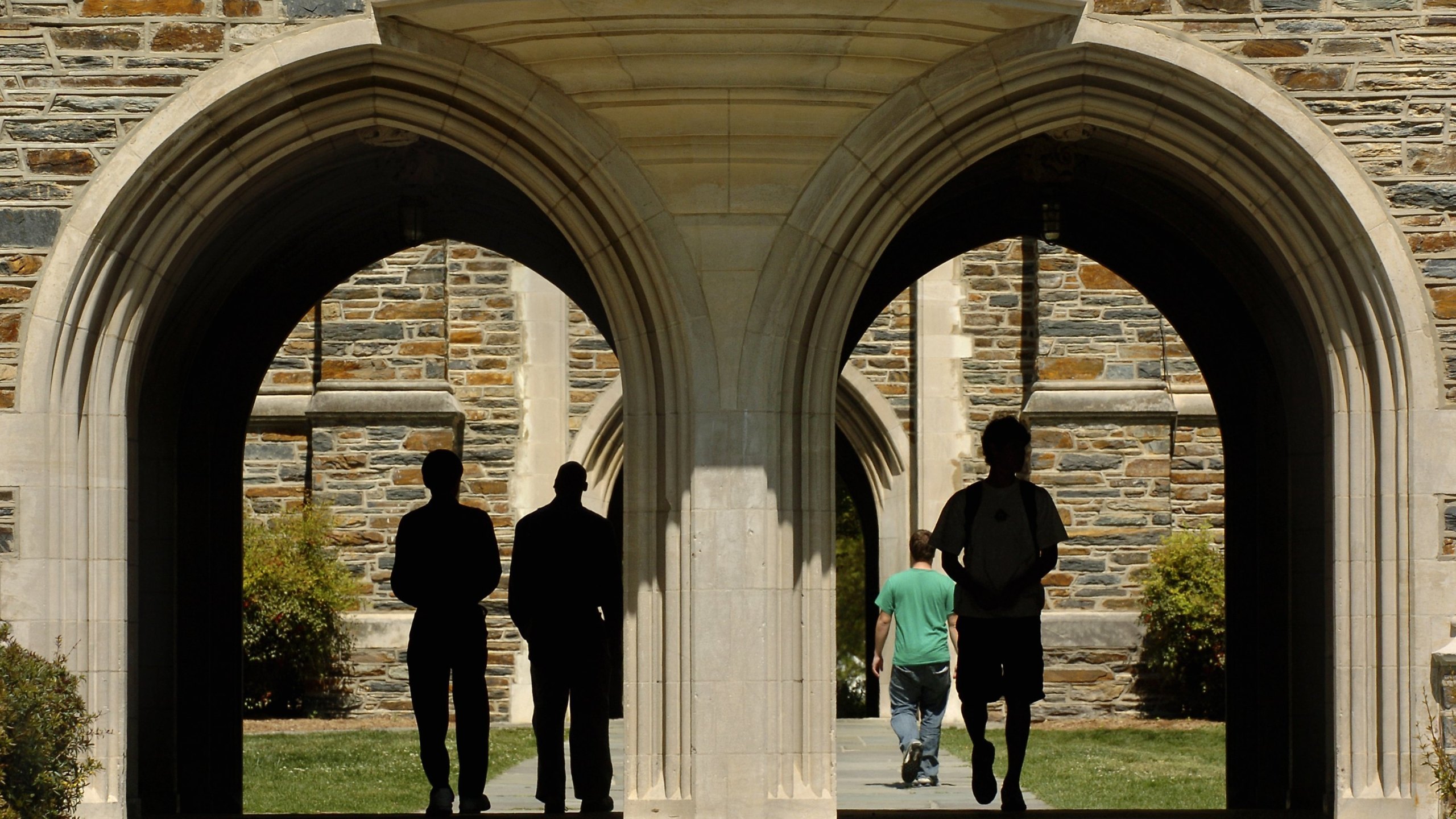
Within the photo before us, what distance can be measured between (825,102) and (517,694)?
33.7 ft

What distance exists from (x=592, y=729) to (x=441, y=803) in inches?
26.7

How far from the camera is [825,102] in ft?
24.6

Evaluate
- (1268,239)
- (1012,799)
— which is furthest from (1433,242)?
(1012,799)

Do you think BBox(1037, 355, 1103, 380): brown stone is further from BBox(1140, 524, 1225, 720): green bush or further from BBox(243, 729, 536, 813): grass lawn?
BBox(243, 729, 536, 813): grass lawn

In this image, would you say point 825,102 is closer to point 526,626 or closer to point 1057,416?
point 526,626

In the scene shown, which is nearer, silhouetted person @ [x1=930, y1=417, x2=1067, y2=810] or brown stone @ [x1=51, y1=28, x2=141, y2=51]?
brown stone @ [x1=51, y1=28, x2=141, y2=51]

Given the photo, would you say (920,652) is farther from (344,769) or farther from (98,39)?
(98,39)

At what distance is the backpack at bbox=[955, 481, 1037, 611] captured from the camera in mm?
8000

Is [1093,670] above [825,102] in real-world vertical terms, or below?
below

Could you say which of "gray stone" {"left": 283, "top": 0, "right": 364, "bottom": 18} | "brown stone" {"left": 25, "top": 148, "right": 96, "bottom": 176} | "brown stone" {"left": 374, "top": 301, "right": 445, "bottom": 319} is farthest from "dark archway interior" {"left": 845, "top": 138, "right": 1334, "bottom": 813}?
"brown stone" {"left": 374, "top": 301, "right": 445, "bottom": 319}

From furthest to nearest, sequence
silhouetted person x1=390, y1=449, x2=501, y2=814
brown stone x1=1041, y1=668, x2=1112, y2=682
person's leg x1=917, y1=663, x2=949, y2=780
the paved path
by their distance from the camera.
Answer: brown stone x1=1041, y1=668, x2=1112, y2=682 → person's leg x1=917, y1=663, x2=949, y2=780 → the paved path → silhouetted person x1=390, y1=449, x2=501, y2=814

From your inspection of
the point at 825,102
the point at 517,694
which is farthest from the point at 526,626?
the point at 517,694

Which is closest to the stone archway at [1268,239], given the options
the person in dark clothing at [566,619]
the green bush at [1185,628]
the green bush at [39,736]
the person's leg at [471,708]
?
the person in dark clothing at [566,619]

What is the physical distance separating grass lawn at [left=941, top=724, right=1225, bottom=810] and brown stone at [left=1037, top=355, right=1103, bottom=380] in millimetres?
2716
